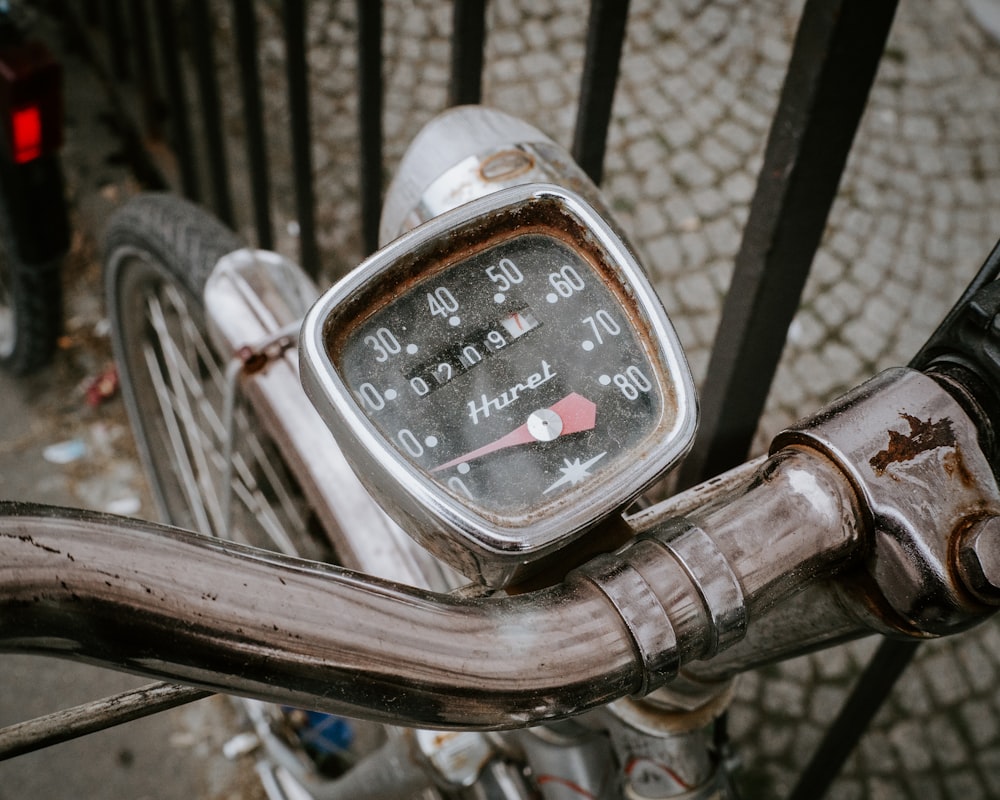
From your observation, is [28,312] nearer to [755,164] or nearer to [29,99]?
[29,99]

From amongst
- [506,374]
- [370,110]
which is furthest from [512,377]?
[370,110]

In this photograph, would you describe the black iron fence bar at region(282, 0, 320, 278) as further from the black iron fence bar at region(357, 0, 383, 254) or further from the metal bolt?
the metal bolt

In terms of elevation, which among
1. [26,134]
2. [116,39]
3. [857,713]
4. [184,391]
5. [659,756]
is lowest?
[857,713]

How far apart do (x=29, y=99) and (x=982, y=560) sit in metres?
2.49

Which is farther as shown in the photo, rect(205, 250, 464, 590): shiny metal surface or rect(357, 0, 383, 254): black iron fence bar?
rect(357, 0, 383, 254): black iron fence bar

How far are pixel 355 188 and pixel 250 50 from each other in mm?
1436

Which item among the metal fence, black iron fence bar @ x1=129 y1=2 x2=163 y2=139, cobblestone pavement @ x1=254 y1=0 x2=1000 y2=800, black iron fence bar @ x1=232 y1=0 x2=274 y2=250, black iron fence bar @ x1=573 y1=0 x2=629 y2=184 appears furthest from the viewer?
black iron fence bar @ x1=129 y1=2 x2=163 y2=139

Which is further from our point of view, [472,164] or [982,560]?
[472,164]

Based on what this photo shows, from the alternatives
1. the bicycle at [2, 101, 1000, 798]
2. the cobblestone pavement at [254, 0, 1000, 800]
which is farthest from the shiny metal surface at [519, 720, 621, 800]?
the cobblestone pavement at [254, 0, 1000, 800]

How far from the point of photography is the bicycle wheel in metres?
2.02

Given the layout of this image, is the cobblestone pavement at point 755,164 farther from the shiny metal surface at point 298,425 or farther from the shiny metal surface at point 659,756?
the shiny metal surface at point 659,756

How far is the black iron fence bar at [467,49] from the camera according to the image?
1.59 metres

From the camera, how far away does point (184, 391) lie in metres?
2.51

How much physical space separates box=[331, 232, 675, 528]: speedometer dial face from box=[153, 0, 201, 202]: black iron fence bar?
2.26m
